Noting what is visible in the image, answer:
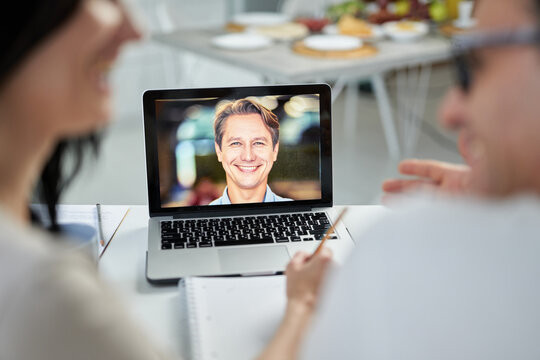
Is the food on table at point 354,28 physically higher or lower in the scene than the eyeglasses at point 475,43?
lower

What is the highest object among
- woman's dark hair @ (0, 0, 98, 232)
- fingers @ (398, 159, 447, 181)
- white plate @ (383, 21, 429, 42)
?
woman's dark hair @ (0, 0, 98, 232)

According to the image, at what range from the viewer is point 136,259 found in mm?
1165

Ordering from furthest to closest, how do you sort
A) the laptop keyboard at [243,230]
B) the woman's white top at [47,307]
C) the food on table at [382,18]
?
the food on table at [382,18] < the laptop keyboard at [243,230] < the woman's white top at [47,307]

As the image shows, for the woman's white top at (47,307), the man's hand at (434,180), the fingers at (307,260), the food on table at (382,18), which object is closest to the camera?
the woman's white top at (47,307)

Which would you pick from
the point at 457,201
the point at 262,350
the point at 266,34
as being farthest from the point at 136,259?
the point at 266,34

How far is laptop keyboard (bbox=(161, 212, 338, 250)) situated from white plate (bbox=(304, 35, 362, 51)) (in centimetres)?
163

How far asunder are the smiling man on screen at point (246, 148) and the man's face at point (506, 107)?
75cm

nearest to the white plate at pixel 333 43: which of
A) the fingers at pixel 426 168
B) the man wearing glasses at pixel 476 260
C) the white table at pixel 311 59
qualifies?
the white table at pixel 311 59

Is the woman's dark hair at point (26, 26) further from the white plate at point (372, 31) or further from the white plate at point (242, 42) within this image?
the white plate at point (372, 31)

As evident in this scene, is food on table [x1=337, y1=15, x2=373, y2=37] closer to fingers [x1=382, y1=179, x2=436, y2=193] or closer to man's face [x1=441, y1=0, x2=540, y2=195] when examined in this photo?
fingers [x1=382, y1=179, x2=436, y2=193]

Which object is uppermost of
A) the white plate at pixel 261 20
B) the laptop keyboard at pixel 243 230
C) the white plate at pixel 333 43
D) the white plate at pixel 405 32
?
the white plate at pixel 261 20

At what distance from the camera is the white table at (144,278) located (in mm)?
944

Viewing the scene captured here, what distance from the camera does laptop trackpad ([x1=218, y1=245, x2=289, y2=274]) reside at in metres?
1.09

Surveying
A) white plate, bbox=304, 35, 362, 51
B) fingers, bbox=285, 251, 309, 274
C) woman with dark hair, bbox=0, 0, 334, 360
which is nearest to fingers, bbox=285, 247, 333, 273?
fingers, bbox=285, 251, 309, 274
